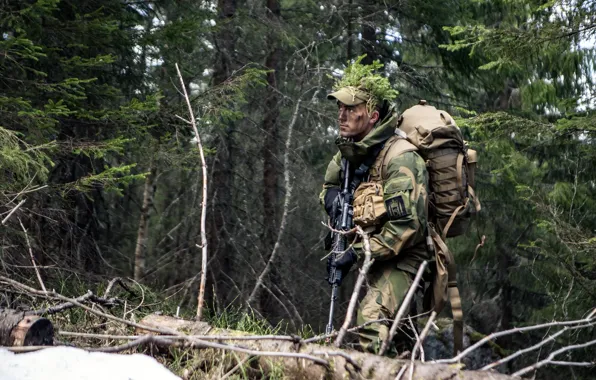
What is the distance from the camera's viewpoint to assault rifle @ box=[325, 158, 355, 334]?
5.30m

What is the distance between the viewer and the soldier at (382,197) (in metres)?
4.96

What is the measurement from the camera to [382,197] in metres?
5.14

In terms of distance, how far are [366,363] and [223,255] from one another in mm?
8893

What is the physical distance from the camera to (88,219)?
9.16m

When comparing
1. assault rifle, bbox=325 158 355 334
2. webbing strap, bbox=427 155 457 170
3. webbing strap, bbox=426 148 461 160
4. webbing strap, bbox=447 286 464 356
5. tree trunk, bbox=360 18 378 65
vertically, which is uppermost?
tree trunk, bbox=360 18 378 65

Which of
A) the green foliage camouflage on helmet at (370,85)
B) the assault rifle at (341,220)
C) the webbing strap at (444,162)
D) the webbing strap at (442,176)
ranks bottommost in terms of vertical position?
the assault rifle at (341,220)

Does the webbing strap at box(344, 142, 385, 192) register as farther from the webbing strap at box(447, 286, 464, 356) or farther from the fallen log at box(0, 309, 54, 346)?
the fallen log at box(0, 309, 54, 346)

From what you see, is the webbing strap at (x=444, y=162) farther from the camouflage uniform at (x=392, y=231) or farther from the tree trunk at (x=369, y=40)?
the tree trunk at (x=369, y=40)

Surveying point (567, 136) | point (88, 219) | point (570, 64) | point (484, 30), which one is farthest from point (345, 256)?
point (570, 64)

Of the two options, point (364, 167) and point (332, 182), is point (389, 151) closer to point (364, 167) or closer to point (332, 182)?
point (364, 167)

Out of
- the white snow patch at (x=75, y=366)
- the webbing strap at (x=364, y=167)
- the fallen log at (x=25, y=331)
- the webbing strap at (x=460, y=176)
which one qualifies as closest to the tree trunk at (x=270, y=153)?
the webbing strap at (x=364, y=167)

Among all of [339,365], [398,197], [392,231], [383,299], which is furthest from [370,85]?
[339,365]

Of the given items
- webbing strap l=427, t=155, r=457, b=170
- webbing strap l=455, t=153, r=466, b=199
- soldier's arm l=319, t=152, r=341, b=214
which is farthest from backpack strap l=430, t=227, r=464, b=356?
soldier's arm l=319, t=152, r=341, b=214

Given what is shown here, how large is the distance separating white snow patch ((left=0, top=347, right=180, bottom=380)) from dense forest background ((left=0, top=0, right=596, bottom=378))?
1700 millimetres
